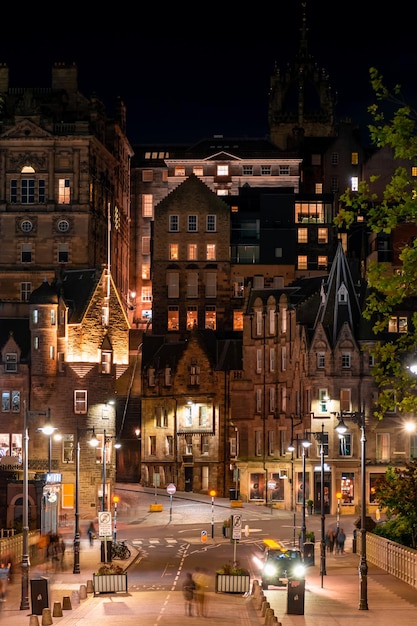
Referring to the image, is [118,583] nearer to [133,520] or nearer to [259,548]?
[259,548]

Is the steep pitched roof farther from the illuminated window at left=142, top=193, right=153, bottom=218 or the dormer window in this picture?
the illuminated window at left=142, top=193, right=153, bottom=218

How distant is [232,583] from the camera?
58.4 m

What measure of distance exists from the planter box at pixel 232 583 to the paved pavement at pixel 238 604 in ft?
1.82

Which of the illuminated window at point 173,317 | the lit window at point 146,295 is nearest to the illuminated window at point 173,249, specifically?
the illuminated window at point 173,317

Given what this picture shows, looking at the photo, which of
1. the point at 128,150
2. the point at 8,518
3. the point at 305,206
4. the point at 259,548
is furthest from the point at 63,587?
the point at 128,150

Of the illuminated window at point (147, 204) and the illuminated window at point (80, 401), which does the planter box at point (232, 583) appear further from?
the illuminated window at point (147, 204)

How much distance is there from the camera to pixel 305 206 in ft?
541

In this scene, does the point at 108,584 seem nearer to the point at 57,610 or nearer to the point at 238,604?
the point at 238,604

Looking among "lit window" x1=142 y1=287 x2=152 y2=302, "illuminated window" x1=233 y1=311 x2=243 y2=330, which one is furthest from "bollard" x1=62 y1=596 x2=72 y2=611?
"lit window" x1=142 y1=287 x2=152 y2=302

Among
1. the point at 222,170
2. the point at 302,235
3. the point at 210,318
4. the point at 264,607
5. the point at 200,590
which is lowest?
the point at 200,590

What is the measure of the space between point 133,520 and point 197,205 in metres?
53.8

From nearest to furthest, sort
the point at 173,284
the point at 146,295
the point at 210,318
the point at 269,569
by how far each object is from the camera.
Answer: the point at 269,569 → the point at 210,318 → the point at 173,284 → the point at 146,295

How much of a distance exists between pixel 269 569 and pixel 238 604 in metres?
7.28

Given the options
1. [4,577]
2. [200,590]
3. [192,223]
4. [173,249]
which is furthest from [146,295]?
[200,590]
